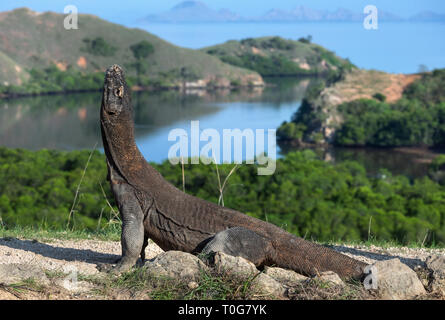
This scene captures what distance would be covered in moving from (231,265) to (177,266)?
476mm

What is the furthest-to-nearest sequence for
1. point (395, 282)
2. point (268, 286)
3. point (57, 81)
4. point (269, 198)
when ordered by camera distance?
point (57, 81) → point (269, 198) → point (395, 282) → point (268, 286)

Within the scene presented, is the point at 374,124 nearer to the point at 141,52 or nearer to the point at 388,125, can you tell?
the point at 388,125

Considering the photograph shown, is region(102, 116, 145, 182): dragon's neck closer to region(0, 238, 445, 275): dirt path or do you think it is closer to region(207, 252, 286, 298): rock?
region(0, 238, 445, 275): dirt path

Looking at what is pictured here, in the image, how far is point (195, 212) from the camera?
5.94 metres

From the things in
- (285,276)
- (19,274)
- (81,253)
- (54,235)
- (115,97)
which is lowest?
(54,235)

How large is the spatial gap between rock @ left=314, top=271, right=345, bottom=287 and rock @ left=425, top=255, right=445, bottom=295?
82cm

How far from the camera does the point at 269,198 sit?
31156mm

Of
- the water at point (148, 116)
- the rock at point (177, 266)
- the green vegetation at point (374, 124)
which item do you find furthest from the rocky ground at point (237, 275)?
the green vegetation at point (374, 124)

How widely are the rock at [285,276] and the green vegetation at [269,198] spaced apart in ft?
45.1

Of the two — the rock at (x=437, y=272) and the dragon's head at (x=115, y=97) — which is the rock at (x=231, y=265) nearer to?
the rock at (x=437, y=272)

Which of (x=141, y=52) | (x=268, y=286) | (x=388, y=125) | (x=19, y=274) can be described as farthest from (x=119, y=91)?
(x=141, y=52)

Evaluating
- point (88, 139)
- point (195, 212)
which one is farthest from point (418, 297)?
point (88, 139)
